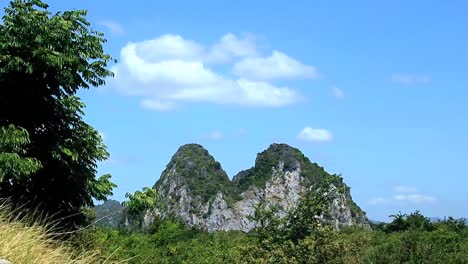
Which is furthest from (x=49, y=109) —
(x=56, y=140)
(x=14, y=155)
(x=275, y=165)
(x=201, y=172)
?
(x=201, y=172)

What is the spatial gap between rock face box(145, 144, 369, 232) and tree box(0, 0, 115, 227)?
80.5m

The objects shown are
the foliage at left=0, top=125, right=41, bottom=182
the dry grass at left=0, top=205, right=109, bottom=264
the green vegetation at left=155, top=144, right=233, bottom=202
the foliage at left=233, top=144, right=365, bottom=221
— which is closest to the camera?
the dry grass at left=0, top=205, right=109, bottom=264

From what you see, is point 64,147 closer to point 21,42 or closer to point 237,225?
point 21,42

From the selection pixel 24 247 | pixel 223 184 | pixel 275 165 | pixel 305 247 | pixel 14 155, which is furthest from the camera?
pixel 223 184

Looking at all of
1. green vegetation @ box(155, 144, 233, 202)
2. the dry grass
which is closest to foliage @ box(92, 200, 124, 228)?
the dry grass

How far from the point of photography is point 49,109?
1235 cm

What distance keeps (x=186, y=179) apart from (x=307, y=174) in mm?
19791

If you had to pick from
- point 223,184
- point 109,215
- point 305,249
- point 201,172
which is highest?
point 201,172

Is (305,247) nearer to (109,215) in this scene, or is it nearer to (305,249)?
(305,249)

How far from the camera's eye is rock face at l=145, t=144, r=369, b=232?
96.2 m

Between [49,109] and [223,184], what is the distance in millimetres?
90278

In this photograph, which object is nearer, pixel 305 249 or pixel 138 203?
pixel 138 203

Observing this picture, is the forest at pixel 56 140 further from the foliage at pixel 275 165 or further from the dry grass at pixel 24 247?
the foliage at pixel 275 165

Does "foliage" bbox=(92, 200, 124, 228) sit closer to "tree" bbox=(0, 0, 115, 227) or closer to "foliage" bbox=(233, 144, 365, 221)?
"tree" bbox=(0, 0, 115, 227)
